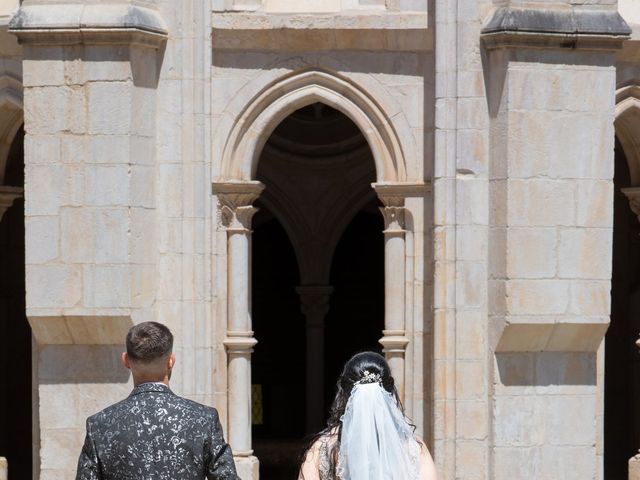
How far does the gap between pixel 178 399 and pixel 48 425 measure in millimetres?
6408

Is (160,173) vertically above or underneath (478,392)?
above

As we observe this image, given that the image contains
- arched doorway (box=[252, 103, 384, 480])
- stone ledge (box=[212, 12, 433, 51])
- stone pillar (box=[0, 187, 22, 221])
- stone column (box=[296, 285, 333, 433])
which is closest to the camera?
stone ledge (box=[212, 12, 433, 51])

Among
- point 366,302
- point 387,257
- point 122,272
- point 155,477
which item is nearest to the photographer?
point 155,477

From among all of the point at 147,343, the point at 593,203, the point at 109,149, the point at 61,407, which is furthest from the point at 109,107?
the point at 147,343

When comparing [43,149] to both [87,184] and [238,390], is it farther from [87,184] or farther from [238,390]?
[238,390]

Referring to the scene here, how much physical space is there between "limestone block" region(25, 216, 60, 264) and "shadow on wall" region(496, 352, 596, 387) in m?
3.30

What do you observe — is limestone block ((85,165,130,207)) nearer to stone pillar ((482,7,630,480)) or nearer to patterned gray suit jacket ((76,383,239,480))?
stone pillar ((482,7,630,480))

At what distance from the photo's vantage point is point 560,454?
41.9ft

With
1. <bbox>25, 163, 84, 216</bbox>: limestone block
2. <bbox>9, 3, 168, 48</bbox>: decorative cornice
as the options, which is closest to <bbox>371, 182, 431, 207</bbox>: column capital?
<bbox>9, 3, 168, 48</bbox>: decorative cornice

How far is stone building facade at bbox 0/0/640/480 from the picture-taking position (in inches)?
490

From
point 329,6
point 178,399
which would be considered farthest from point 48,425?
point 178,399

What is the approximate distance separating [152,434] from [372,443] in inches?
33.7

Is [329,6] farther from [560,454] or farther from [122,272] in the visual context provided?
[560,454]

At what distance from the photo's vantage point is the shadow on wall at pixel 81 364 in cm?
1261
